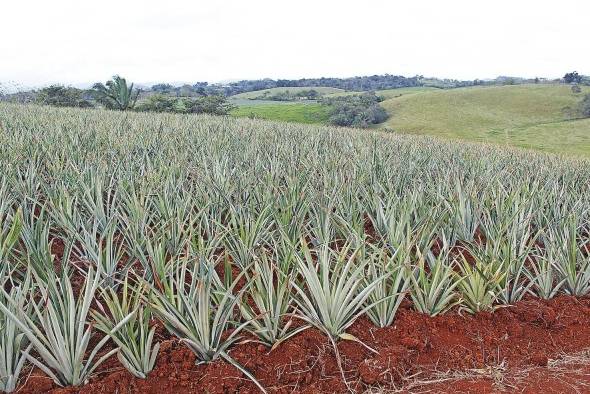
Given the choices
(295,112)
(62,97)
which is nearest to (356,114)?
(295,112)

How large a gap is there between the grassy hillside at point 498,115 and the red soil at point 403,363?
3886 cm

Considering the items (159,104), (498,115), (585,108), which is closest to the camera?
(159,104)

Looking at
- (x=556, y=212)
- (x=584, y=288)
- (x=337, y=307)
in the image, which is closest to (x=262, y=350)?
(x=337, y=307)

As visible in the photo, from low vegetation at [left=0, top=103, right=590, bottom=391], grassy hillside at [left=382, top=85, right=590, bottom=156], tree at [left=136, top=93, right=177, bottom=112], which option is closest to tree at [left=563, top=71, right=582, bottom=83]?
grassy hillside at [left=382, top=85, right=590, bottom=156]

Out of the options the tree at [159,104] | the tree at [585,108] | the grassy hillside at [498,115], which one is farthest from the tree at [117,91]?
the tree at [585,108]

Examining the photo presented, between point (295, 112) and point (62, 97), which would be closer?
point (62, 97)

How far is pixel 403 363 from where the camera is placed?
2.14 m

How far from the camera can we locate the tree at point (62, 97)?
33.4 metres

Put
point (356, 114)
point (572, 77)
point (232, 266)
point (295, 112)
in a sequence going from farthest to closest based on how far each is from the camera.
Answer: point (572, 77)
point (295, 112)
point (356, 114)
point (232, 266)

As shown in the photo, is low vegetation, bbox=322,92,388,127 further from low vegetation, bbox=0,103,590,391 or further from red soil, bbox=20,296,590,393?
red soil, bbox=20,296,590,393

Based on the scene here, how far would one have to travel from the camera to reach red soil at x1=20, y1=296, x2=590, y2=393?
1941 millimetres

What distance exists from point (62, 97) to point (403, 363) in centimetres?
3752

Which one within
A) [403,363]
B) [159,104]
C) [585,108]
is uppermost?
[159,104]

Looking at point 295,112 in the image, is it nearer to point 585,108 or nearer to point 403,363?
point 585,108
